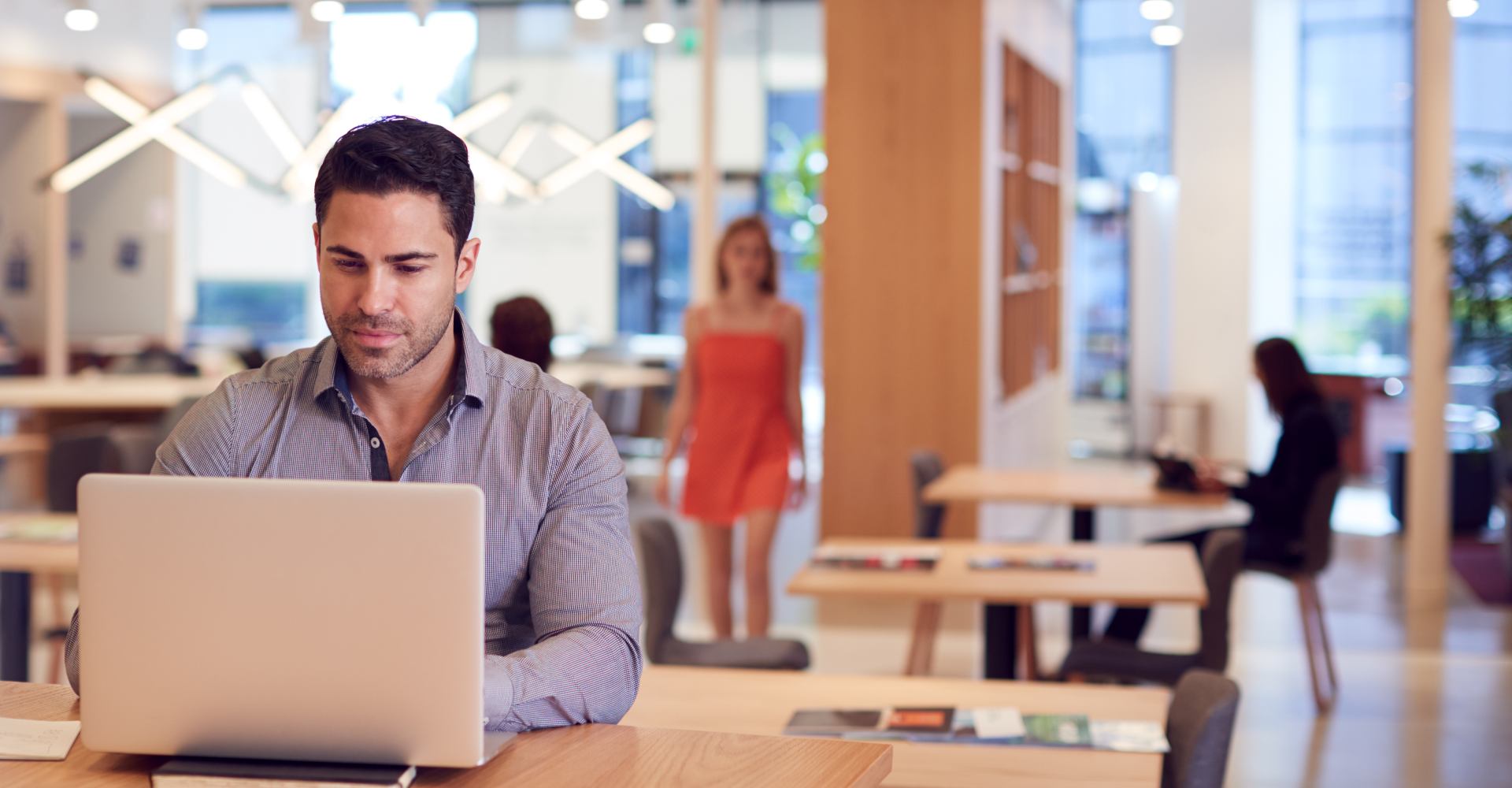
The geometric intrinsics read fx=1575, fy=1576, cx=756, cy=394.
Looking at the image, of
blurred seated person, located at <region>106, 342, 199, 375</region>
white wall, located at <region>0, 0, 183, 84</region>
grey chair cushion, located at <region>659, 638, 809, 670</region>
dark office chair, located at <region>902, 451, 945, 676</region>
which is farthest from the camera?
white wall, located at <region>0, 0, 183, 84</region>

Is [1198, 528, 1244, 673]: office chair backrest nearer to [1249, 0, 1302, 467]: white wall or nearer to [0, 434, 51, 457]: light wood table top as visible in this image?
[0, 434, 51, 457]: light wood table top

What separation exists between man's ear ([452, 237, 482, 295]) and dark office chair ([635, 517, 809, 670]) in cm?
218

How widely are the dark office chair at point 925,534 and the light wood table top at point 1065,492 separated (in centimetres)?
5

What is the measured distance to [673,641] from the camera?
445cm

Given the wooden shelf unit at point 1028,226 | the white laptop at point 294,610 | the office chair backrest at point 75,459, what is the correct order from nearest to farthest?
the white laptop at point 294,610 < the office chair backrest at point 75,459 < the wooden shelf unit at point 1028,226

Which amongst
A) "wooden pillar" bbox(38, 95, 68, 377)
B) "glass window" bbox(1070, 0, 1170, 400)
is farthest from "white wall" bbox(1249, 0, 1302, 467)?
"wooden pillar" bbox(38, 95, 68, 377)

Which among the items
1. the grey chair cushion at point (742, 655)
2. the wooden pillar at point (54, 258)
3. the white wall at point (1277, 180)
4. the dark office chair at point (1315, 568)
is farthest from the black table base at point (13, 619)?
the white wall at point (1277, 180)

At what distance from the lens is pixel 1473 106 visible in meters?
14.1

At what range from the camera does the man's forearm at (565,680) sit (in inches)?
74.0

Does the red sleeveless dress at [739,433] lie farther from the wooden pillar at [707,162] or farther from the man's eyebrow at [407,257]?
the man's eyebrow at [407,257]

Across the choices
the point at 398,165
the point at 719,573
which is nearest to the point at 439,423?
the point at 398,165

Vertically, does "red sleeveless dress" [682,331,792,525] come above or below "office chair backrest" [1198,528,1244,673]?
above

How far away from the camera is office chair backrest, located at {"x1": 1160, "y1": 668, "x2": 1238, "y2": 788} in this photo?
2676mm

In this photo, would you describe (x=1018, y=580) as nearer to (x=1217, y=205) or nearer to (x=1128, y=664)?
(x=1128, y=664)
